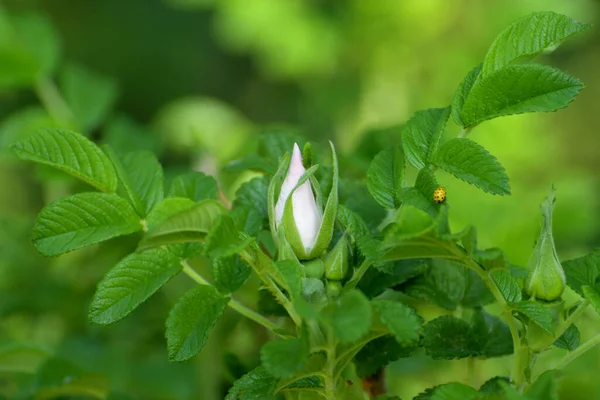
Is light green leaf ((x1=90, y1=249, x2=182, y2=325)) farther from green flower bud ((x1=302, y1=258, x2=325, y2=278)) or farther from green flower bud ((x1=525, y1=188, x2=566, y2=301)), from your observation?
green flower bud ((x1=525, y1=188, x2=566, y2=301))

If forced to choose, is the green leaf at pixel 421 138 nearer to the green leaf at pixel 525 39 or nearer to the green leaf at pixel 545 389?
the green leaf at pixel 525 39

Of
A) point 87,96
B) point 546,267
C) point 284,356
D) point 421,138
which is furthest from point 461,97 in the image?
point 87,96

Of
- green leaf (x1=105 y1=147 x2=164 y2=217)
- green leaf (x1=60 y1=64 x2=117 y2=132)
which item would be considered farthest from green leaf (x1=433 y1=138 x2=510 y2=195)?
green leaf (x1=60 y1=64 x2=117 y2=132)

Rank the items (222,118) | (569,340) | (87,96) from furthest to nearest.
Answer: (222,118) → (87,96) → (569,340)

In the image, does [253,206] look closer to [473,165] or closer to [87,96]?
[473,165]

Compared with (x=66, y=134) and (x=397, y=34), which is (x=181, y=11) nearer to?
(x=397, y=34)
